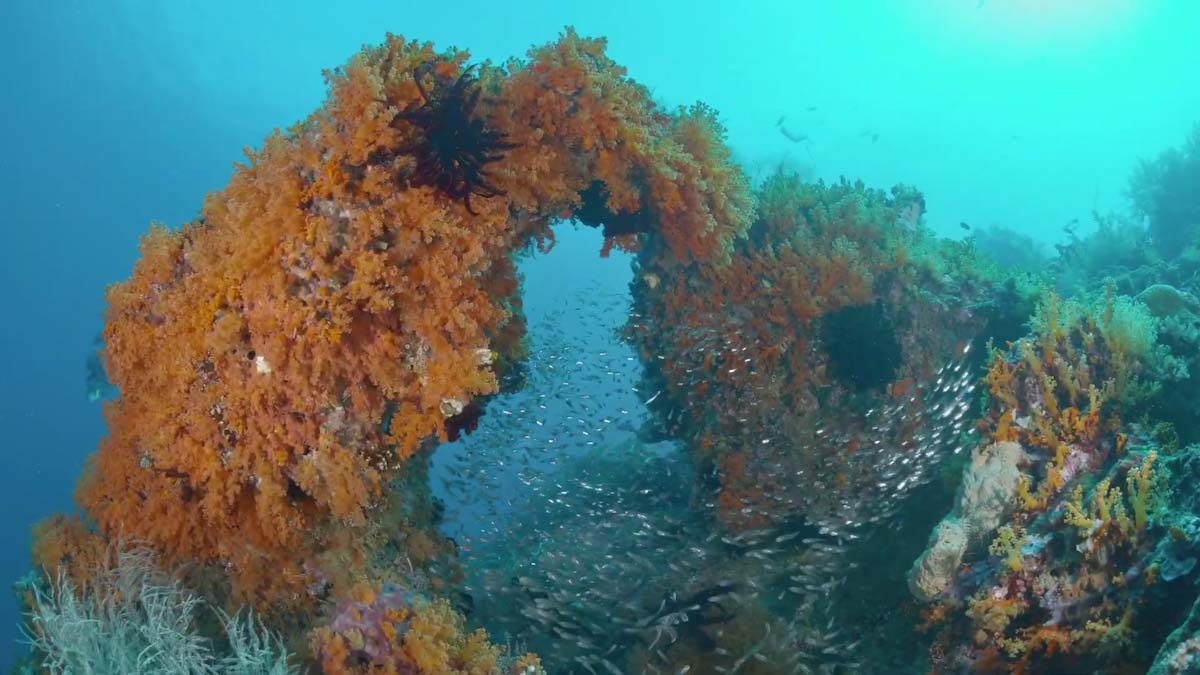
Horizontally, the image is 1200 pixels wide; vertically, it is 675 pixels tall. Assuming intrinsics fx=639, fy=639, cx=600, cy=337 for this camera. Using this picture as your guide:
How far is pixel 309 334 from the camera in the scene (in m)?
4.87

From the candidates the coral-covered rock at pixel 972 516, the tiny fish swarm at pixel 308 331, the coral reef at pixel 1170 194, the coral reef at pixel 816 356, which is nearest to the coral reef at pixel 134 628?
the tiny fish swarm at pixel 308 331

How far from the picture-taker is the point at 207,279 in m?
4.98

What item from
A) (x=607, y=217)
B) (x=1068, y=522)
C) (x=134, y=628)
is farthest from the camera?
(x=607, y=217)

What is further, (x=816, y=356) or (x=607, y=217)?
(x=816, y=356)

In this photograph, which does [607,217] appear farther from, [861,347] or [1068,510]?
[1068,510]

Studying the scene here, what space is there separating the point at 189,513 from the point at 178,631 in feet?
3.21

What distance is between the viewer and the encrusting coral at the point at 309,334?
4.91m

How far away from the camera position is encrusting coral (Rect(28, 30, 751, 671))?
16.1 feet

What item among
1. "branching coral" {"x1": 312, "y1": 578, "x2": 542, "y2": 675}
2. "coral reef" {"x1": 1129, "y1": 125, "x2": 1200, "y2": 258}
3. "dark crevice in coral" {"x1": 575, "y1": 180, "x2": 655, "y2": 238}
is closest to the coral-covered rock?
"branching coral" {"x1": 312, "y1": 578, "x2": 542, "y2": 675}

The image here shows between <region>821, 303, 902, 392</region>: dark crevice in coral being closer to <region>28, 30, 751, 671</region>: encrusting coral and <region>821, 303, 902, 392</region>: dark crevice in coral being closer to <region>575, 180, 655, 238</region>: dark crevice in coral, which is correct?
<region>575, 180, 655, 238</region>: dark crevice in coral

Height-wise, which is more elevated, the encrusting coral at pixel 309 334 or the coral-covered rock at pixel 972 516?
the encrusting coral at pixel 309 334

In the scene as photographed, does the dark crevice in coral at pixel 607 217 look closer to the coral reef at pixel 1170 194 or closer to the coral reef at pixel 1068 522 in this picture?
the coral reef at pixel 1068 522

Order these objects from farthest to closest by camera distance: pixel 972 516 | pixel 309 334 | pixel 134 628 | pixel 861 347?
pixel 861 347
pixel 972 516
pixel 309 334
pixel 134 628

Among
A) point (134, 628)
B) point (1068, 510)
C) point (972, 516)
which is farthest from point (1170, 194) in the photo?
point (134, 628)
